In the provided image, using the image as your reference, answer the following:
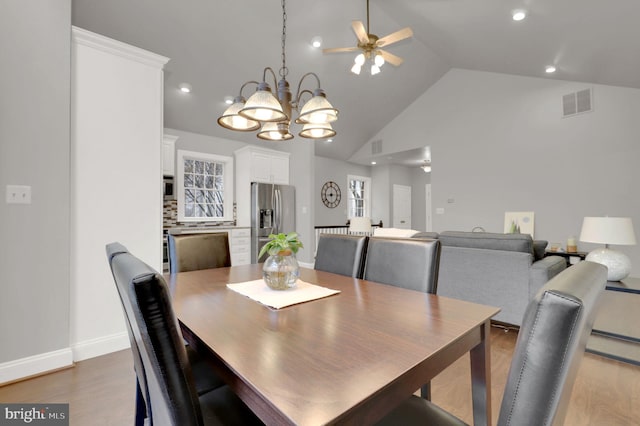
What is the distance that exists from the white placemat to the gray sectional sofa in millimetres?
1883

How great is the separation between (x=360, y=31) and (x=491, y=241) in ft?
7.77

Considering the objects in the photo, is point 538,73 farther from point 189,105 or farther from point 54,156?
point 54,156

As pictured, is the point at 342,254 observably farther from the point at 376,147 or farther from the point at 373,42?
the point at 376,147

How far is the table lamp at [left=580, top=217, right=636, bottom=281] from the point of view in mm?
2391

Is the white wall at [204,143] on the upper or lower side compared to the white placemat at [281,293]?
upper

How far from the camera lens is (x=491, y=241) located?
2.65 meters

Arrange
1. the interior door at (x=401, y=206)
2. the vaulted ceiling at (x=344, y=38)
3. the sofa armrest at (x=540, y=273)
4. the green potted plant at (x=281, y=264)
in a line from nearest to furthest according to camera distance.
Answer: the green potted plant at (x=281, y=264), the sofa armrest at (x=540, y=273), the vaulted ceiling at (x=344, y=38), the interior door at (x=401, y=206)

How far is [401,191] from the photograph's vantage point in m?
8.60

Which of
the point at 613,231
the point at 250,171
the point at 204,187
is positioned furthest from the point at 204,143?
the point at 613,231

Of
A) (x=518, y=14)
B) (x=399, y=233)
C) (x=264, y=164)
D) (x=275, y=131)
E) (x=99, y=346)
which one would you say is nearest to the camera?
(x=275, y=131)

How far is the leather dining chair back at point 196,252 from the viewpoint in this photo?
6.77 feet

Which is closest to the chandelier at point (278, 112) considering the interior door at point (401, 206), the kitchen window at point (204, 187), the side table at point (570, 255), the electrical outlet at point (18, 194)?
the electrical outlet at point (18, 194)

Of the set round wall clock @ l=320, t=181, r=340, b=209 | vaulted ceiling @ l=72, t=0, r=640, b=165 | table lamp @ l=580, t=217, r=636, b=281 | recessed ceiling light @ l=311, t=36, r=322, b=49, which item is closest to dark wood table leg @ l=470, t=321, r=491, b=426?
table lamp @ l=580, t=217, r=636, b=281

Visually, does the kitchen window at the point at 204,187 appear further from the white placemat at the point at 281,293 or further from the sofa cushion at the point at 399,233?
the white placemat at the point at 281,293
